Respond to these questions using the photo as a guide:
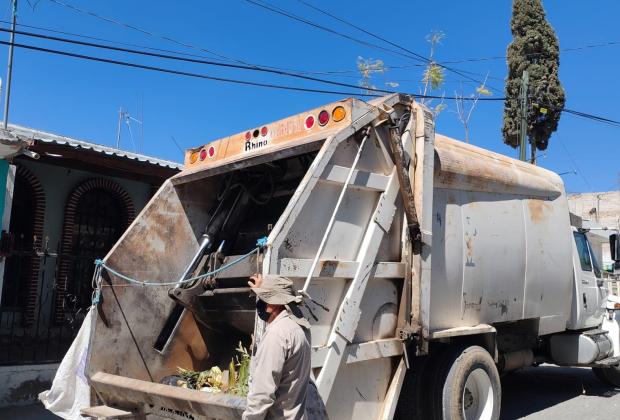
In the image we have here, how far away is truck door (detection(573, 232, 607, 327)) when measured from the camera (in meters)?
6.71

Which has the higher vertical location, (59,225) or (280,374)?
(59,225)

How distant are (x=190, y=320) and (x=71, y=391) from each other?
1074 mm

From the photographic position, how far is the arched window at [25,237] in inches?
348

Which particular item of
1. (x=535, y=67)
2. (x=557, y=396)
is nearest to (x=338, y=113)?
(x=557, y=396)

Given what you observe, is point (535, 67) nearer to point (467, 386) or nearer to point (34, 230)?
point (34, 230)

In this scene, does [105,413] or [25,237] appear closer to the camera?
[105,413]

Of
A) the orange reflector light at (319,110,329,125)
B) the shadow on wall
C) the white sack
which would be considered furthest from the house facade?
the orange reflector light at (319,110,329,125)

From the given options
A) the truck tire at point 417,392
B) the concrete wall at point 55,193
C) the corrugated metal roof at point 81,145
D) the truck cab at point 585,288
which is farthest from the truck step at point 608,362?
the concrete wall at point 55,193

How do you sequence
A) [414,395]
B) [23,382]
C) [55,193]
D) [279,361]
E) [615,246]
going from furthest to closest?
1. [55,193]
2. [615,246]
3. [23,382]
4. [414,395]
5. [279,361]

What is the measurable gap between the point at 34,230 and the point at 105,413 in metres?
6.07

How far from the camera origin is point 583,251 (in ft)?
22.9

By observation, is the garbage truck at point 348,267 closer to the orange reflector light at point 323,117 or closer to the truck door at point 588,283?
the orange reflector light at point 323,117

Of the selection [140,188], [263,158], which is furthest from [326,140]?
[140,188]

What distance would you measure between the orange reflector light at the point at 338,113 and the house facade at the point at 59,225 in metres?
4.57
